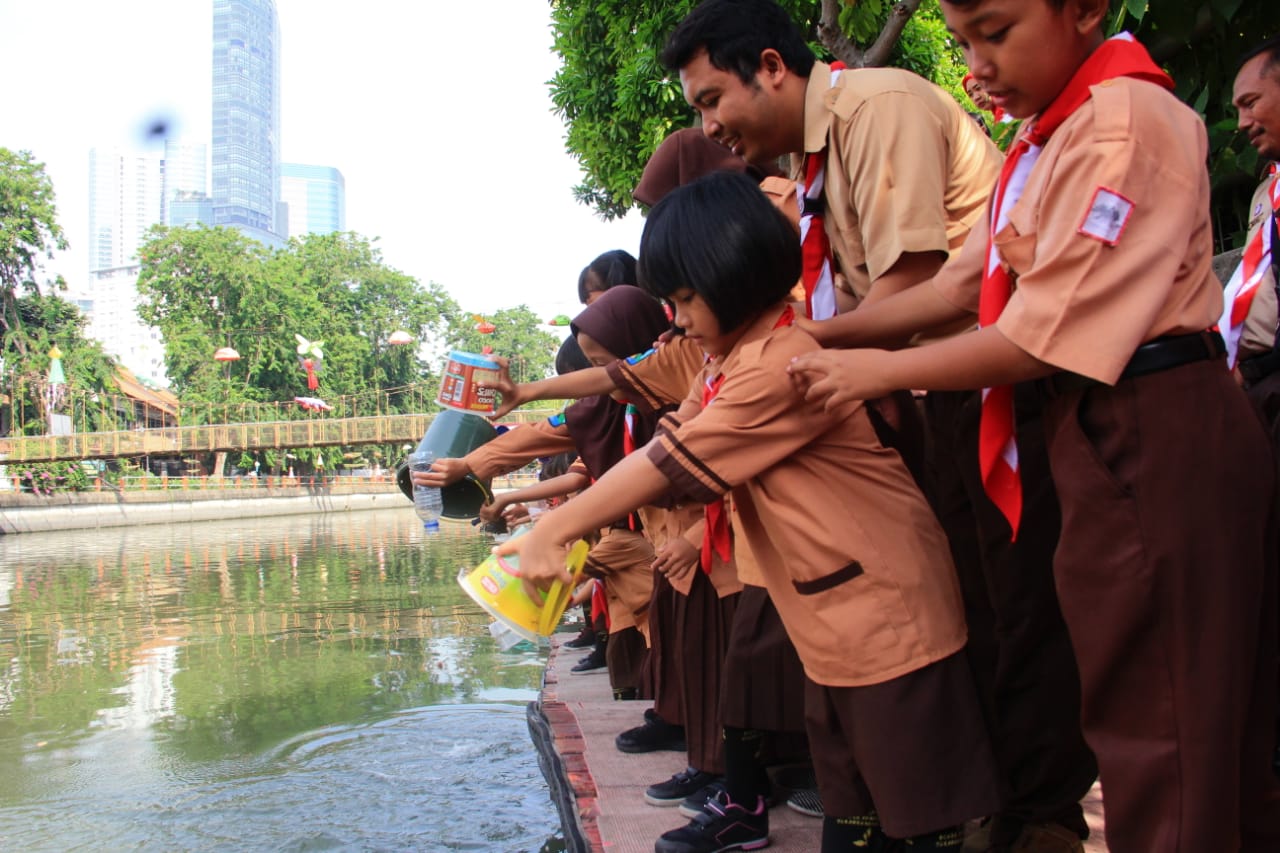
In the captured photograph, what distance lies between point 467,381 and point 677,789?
1.06 m

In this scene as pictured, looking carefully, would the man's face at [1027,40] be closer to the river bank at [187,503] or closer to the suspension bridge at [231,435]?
the river bank at [187,503]

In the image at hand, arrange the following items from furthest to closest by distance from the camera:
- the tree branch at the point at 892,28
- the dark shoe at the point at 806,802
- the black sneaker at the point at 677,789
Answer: the tree branch at the point at 892,28 → the black sneaker at the point at 677,789 → the dark shoe at the point at 806,802

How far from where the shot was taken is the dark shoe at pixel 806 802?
2.30 m

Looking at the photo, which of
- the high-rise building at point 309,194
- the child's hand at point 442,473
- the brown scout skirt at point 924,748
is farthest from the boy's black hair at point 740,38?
the high-rise building at point 309,194

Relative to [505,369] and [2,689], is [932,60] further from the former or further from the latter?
[2,689]

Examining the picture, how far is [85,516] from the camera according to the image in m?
25.8

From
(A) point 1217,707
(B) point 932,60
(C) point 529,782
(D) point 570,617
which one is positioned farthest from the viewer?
(D) point 570,617

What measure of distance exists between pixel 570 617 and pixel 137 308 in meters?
32.7

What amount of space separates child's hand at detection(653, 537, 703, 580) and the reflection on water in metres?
1.00

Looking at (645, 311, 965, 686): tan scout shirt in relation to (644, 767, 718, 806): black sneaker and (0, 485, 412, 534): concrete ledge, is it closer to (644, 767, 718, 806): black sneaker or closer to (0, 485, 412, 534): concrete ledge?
(644, 767, 718, 806): black sneaker

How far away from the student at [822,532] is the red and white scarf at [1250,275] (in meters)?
0.85

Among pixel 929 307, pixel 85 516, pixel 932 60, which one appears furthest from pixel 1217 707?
pixel 85 516

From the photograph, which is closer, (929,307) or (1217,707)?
(1217,707)

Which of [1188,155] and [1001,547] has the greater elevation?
[1188,155]
